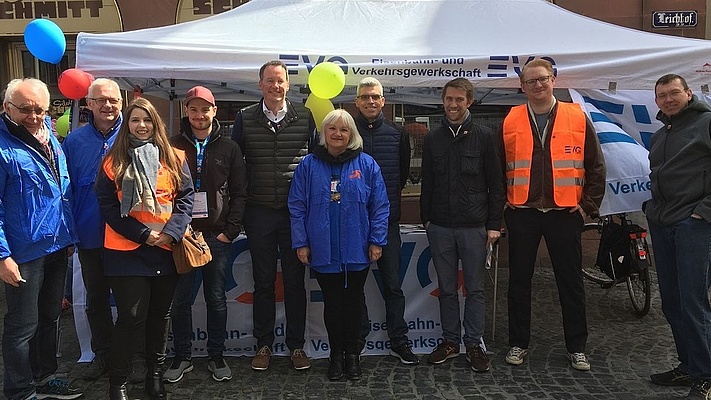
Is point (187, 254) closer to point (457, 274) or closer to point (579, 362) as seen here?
point (457, 274)

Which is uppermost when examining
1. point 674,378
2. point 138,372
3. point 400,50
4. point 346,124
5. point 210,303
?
point 400,50

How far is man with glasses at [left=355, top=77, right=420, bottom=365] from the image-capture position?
4.01 metres

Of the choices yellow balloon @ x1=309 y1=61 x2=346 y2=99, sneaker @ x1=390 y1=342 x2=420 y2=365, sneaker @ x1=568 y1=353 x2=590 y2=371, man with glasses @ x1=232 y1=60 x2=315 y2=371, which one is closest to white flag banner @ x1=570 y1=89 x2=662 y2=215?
sneaker @ x1=568 y1=353 x2=590 y2=371

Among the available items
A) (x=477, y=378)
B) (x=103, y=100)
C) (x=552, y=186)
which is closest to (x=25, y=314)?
(x=103, y=100)

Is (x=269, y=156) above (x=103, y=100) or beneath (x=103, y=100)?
beneath

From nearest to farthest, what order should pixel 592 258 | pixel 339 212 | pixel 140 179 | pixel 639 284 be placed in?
pixel 140 179 → pixel 339 212 → pixel 639 284 → pixel 592 258

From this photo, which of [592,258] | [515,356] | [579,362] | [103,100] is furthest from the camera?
[592,258]

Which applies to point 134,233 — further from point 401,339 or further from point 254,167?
point 401,339

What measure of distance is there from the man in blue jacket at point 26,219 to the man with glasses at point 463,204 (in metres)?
2.37

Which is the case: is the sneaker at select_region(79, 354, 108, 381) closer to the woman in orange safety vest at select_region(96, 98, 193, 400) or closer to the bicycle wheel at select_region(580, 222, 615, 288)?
the woman in orange safety vest at select_region(96, 98, 193, 400)

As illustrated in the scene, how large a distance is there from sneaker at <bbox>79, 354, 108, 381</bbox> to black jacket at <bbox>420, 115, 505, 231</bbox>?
253 cm

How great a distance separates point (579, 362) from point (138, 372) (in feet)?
9.88

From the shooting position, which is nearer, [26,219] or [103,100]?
[26,219]

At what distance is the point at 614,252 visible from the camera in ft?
17.9
